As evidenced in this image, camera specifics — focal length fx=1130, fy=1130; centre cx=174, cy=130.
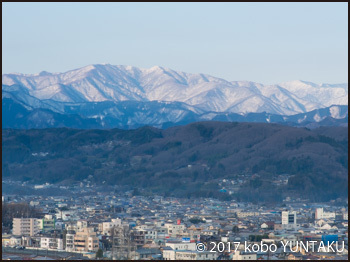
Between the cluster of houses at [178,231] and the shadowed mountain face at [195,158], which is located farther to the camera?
the shadowed mountain face at [195,158]

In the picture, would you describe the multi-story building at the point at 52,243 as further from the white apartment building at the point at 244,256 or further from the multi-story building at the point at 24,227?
the white apartment building at the point at 244,256

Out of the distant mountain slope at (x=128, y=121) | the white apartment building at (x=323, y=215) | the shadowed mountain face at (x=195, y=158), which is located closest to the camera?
the white apartment building at (x=323, y=215)

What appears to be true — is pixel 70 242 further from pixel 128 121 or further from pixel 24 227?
pixel 128 121

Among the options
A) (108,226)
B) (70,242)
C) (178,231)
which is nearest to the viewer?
(70,242)

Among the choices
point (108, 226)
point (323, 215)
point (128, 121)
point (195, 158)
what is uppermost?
point (128, 121)

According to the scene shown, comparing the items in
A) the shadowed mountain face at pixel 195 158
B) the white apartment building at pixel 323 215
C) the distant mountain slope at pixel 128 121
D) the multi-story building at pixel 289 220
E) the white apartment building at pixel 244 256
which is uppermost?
the distant mountain slope at pixel 128 121

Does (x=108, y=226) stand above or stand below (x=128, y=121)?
below

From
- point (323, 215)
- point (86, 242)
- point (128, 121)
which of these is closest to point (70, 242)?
point (86, 242)

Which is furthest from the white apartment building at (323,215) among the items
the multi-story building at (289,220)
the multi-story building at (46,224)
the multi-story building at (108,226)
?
the multi-story building at (46,224)
